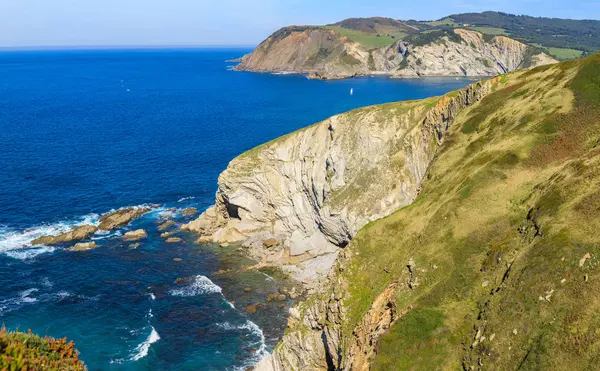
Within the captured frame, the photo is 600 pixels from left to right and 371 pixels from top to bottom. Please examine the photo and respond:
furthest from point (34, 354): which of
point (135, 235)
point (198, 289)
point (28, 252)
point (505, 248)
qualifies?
point (28, 252)

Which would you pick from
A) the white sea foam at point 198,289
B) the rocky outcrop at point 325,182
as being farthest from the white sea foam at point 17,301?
the rocky outcrop at point 325,182

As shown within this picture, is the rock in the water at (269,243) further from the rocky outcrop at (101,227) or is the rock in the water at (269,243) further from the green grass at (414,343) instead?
the green grass at (414,343)

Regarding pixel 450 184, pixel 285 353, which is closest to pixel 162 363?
pixel 285 353

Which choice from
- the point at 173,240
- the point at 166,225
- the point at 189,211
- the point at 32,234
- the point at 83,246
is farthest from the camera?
the point at 189,211

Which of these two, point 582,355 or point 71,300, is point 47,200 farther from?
point 582,355

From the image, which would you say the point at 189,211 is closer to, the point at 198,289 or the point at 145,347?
the point at 198,289

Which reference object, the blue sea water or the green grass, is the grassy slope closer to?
the green grass

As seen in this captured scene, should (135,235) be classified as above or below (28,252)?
above
